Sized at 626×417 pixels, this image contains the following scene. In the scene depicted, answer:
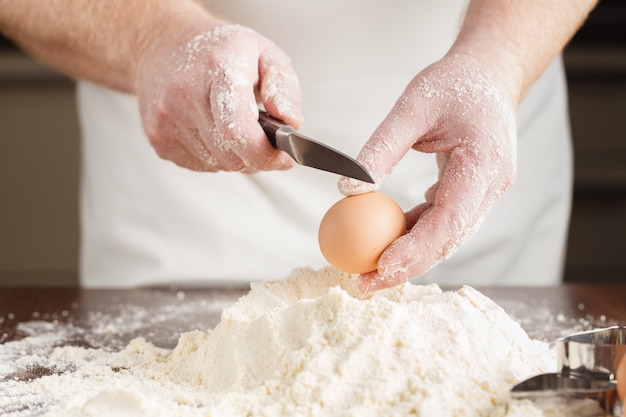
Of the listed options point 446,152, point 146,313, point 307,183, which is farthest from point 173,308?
point 446,152

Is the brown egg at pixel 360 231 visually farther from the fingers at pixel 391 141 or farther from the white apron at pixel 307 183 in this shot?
the white apron at pixel 307 183

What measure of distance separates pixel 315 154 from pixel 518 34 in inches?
20.3

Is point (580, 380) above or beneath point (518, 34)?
beneath

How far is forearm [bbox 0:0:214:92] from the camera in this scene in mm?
1546

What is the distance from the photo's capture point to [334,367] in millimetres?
1032

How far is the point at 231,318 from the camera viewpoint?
46.0 inches

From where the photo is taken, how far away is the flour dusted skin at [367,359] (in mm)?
994

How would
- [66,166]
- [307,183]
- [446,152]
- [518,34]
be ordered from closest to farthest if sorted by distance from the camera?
1. [446,152]
2. [518,34]
3. [307,183]
4. [66,166]

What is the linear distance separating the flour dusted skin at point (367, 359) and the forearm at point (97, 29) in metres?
0.59

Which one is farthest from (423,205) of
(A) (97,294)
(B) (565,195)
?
(B) (565,195)

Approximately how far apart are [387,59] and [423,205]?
2.33ft

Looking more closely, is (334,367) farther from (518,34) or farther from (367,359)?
(518,34)

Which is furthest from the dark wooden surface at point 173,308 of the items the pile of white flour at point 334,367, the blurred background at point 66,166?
the blurred background at point 66,166

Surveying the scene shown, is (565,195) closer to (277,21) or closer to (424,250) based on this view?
(277,21)
